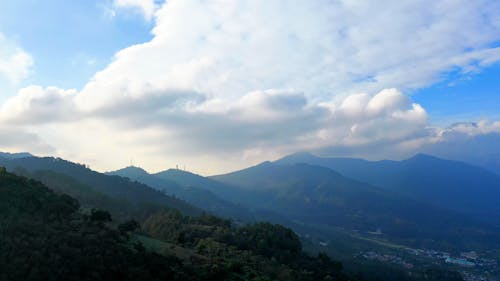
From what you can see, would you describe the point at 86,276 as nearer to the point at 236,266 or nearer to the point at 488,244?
the point at 236,266

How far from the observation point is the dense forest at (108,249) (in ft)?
76.7

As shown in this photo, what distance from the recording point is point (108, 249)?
28.0 meters

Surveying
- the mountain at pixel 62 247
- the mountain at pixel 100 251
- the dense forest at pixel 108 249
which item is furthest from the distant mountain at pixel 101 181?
the mountain at pixel 62 247

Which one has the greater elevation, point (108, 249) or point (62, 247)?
point (62, 247)

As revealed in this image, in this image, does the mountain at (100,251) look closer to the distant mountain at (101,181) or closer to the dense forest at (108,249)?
the dense forest at (108,249)

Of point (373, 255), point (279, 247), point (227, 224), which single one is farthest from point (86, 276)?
point (373, 255)

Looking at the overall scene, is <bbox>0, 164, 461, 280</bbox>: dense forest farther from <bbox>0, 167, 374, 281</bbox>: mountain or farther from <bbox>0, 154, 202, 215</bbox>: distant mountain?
<bbox>0, 154, 202, 215</bbox>: distant mountain

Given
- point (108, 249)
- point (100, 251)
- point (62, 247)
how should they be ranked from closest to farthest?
point (62, 247)
point (100, 251)
point (108, 249)

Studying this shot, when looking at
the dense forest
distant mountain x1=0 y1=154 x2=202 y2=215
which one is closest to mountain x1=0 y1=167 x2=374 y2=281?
the dense forest

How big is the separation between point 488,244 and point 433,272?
110m

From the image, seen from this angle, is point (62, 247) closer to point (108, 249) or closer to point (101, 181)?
point (108, 249)

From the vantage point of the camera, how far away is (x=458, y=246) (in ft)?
632

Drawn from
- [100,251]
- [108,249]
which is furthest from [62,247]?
[108,249]

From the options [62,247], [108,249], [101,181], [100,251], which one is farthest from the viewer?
[101,181]
